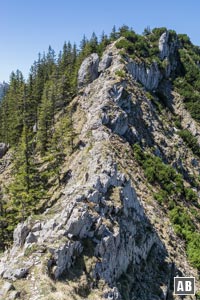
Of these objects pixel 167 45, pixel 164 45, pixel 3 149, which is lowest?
pixel 3 149

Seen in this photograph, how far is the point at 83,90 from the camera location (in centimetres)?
6925

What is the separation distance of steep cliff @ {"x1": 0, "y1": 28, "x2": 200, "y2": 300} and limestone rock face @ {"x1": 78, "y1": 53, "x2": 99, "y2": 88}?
0.21 m

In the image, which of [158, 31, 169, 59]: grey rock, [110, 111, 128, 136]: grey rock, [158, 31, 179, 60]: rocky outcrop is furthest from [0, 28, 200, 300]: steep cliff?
[158, 31, 179, 60]: rocky outcrop

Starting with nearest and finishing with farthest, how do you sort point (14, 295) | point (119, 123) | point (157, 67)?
point (14, 295)
point (119, 123)
point (157, 67)

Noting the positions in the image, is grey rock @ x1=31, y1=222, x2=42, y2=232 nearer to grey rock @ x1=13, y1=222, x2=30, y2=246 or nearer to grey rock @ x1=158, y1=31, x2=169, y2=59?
grey rock @ x1=13, y1=222, x2=30, y2=246

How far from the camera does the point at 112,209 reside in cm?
3178

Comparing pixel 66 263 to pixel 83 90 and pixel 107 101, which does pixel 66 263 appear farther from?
pixel 83 90

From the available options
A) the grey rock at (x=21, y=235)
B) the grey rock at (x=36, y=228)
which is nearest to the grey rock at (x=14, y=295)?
the grey rock at (x=21, y=235)

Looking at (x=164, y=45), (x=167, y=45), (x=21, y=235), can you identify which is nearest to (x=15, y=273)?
(x=21, y=235)

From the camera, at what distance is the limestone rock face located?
69438 millimetres

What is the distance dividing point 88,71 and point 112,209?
142 ft

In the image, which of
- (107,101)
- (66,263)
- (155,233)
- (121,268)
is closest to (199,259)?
(155,233)

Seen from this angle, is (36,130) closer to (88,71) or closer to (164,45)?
(88,71)

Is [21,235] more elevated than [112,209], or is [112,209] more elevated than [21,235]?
[112,209]
